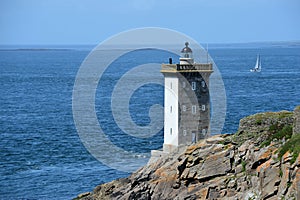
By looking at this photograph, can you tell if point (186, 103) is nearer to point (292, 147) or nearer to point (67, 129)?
point (292, 147)

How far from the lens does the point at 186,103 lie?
34688mm

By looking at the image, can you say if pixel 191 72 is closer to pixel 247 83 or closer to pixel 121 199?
pixel 121 199

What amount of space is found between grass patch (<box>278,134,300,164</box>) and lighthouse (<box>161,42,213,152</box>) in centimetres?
1230

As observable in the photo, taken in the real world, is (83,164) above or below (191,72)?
below

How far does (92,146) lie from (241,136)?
24.8 metres

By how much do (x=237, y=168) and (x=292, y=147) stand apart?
385cm

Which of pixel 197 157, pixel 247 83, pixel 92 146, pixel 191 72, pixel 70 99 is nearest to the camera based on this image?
pixel 197 157

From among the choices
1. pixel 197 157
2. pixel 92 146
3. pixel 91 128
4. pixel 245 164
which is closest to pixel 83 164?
pixel 92 146

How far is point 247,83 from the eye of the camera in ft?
332

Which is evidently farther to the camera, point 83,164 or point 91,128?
point 91,128

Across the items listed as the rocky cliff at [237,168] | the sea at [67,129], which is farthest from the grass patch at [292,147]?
the sea at [67,129]

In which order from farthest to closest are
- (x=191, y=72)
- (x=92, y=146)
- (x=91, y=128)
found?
1. (x=91, y=128)
2. (x=92, y=146)
3. (x=191, y=72)

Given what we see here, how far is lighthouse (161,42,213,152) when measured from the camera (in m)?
34.6

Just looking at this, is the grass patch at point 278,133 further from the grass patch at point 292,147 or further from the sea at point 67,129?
the sea at point 67,129
